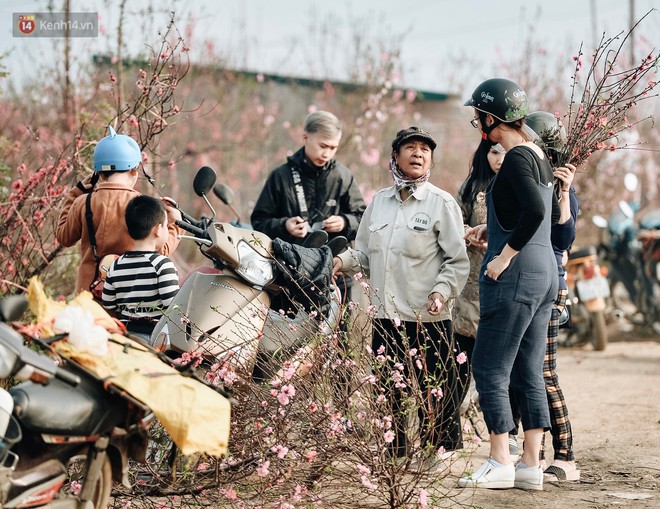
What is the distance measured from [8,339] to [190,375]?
2.13ft

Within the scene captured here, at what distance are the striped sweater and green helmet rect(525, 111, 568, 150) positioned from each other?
2.05 m

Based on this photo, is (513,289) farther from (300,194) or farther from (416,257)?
(300,194)

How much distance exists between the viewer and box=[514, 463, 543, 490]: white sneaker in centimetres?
484

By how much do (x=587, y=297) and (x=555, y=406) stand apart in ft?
17.6

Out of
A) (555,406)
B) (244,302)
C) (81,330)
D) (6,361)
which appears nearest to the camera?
(6,361)

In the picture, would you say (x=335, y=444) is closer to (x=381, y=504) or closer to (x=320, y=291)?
(x=381, y=504)

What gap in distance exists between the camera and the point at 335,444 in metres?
4.12

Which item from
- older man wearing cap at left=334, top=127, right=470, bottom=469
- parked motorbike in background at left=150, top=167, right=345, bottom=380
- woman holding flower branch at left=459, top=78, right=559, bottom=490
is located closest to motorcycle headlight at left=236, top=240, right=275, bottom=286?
parked motorbike in background at left=150, top=167, right=345, bottom=380

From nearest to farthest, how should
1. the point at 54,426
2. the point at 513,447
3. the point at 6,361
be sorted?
the point at 6,361
the point at 54,426
the point at 513,447

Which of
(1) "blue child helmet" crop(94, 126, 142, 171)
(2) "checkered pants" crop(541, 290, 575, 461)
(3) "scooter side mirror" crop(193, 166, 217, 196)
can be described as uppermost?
(1) "blue child helmet" crop(94, 126, 142, 171)

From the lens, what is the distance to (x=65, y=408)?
3.14m

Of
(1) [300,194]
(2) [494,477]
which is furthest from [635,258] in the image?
(2) [494,477]

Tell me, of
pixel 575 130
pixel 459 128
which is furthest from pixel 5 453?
pixel 459 128

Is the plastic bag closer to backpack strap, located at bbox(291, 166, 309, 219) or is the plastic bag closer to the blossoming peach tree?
the blossoming peach tree
